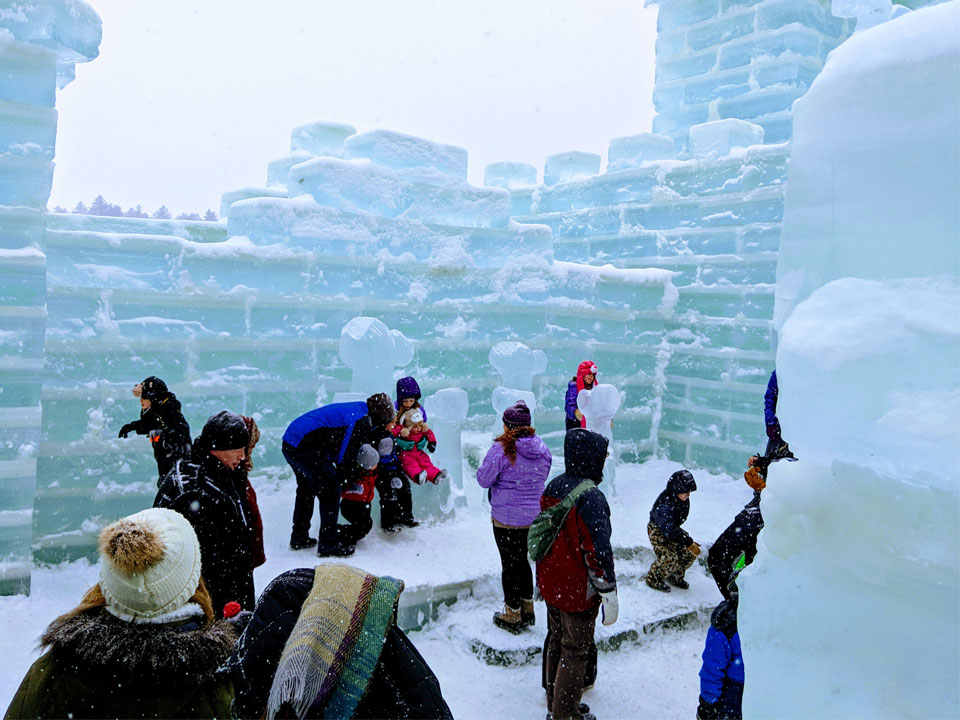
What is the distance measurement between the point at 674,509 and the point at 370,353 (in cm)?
292

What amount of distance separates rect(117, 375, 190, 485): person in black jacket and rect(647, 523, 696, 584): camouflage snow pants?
12.7ft

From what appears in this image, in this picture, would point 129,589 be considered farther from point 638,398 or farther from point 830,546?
point 638,398

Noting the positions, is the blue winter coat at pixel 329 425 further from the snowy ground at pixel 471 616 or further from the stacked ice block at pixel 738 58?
the stacked ice block at pixel 738 58

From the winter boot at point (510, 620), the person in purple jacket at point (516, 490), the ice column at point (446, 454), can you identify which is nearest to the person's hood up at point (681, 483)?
the person in purple jacket at point (516, 490)

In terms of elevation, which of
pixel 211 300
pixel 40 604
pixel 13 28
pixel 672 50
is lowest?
pixel 40 604

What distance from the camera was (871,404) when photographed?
5.28 feet

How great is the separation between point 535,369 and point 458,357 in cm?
96

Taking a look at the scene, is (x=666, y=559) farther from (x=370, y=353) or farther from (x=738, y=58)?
(x=738, y=58)

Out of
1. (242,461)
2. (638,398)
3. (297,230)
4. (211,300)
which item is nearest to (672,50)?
(638,398)

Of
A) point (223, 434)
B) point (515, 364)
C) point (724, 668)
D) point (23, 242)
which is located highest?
point (23, 242)

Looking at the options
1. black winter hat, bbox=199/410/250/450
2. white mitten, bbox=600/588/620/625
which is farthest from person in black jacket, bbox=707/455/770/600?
black winter hat, bbox=199/410/250/450

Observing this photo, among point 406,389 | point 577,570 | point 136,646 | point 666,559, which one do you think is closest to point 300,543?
point 406,389

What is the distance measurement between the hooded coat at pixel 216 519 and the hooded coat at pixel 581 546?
5.22 feet

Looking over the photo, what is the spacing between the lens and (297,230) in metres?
6.94
